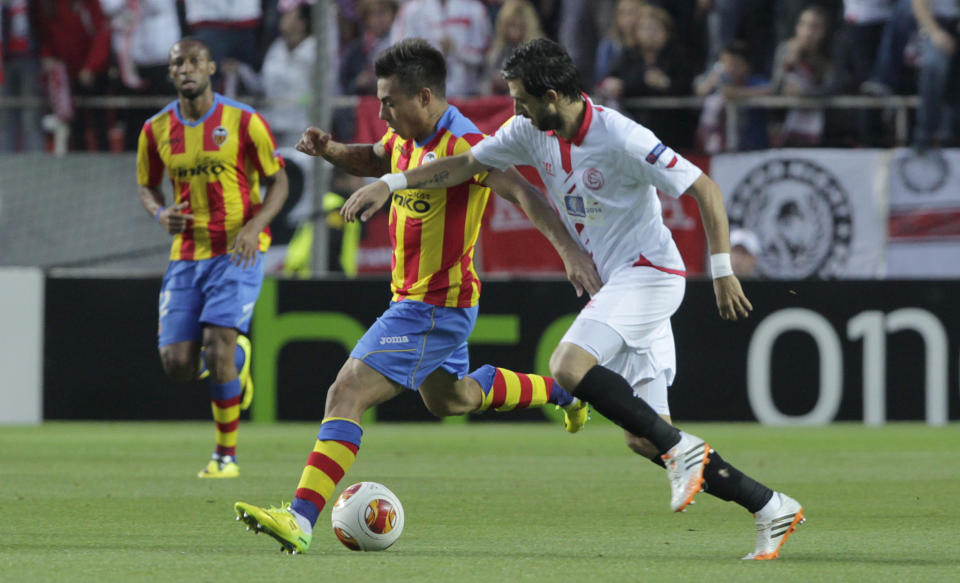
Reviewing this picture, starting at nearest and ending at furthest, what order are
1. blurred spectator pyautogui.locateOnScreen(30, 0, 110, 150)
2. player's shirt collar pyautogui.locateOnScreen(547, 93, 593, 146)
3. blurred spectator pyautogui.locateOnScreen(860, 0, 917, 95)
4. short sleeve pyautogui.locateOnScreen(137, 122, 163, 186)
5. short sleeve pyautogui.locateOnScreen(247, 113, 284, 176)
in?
player's shirt collar pyautogui.locateOnScreen(547, 93, 593, 146), short sleeve pyautogui.locateOnScreen(247, 113, 284, 176), short sleeve pyautogui.locateOnScreen(137, 122, 163, 186), blurred spectator pyautogui.locateOnScreen(860, 0, 917, 95), blurred spectator pyautogui.locateOnScreen(30, 0, 110, 150)

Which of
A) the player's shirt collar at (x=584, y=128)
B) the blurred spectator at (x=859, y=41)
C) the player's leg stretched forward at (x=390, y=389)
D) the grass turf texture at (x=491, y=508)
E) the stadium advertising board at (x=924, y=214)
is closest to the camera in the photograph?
the grass turf texture at (x=491, y=508)

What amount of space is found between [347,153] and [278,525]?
5.73 feet

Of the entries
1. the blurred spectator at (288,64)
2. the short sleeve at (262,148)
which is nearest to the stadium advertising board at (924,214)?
the blurred spectator at (288,64)

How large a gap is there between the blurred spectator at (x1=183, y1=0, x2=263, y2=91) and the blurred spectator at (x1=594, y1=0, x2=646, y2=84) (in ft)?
10.4

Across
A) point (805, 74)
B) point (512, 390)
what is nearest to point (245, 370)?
point (512, 390)

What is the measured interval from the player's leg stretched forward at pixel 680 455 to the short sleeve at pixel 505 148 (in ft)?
2.80

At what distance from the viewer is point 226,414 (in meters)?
8.78

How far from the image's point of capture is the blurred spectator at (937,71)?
42.5 ft

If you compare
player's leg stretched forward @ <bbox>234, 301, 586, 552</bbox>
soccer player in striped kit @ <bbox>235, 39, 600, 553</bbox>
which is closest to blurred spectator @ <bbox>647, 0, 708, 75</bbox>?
player's leg stretched forward @ <bbox>234, 301, 586, 552</bbox>

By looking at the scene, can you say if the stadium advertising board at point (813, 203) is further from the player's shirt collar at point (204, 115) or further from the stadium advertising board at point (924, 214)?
the player's shirt collar at point (204, 115)

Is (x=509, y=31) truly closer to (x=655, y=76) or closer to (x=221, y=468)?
(x=655, y=76)

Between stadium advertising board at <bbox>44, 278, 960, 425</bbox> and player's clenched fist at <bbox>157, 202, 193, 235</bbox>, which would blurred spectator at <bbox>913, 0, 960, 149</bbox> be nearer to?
stadium advertising board at <bbox>44, 278, 960, 425</bbox>

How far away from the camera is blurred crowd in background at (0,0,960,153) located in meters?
13.5

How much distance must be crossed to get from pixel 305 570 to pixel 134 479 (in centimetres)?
378
